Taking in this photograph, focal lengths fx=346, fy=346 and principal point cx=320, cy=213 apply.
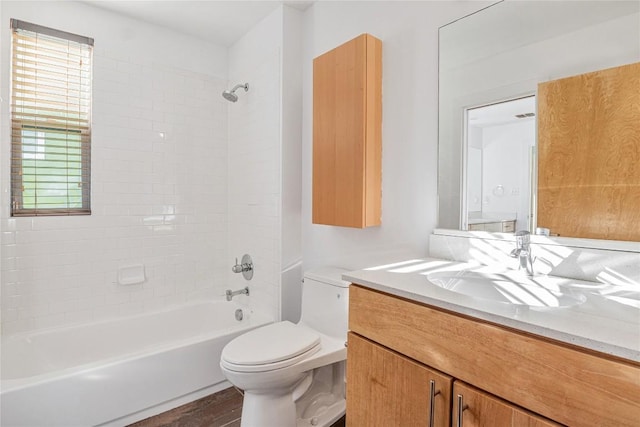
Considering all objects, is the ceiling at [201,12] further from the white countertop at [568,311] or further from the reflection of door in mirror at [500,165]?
the white countertop at [568,311]

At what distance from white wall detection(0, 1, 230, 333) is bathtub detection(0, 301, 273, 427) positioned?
12 centimetres

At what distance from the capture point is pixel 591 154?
1.18 metres

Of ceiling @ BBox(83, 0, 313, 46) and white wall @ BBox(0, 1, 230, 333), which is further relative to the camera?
ceiling @ BBox(83, 0, 313, 46)

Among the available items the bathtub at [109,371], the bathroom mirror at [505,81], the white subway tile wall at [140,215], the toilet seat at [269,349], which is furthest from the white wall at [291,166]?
the bathroom mirror at [505,81]

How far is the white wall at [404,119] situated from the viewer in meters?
1.62

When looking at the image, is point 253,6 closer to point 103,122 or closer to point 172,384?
point 103,122

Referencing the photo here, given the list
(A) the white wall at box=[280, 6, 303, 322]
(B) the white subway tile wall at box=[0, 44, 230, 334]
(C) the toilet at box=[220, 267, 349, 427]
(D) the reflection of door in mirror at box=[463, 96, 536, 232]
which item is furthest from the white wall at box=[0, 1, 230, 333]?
(D) the reflection of door in mirror at box=[463, 96, 536, 232]

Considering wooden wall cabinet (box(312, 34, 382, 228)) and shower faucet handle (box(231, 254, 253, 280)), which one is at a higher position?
wooden wall cabinet (box(312, 34, 382, 228))

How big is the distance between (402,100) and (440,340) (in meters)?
1.23

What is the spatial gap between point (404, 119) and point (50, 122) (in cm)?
222

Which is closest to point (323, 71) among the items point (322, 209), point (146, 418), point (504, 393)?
point (322, 209)

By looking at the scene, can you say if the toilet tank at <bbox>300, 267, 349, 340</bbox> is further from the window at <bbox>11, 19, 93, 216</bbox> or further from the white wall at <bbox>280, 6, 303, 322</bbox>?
the window at <bbox>11, 19, 93, 216</bbox>

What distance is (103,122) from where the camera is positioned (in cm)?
240

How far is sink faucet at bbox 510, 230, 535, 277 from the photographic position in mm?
1214
